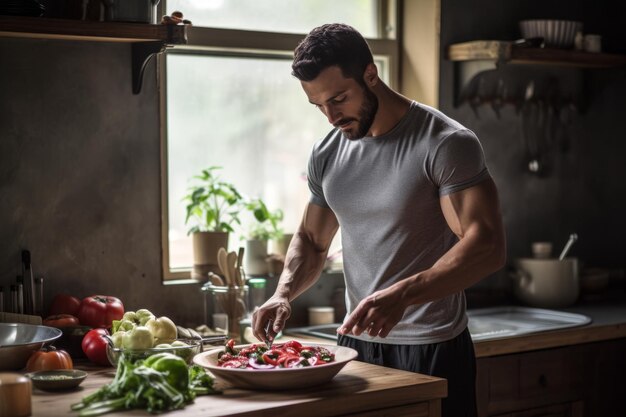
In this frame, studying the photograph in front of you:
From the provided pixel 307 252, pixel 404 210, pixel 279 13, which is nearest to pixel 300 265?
pixel 307 252

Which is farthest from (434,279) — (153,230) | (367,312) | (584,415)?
(584,415)

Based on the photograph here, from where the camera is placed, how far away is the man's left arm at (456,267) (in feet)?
8.08

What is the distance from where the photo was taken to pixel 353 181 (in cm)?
281

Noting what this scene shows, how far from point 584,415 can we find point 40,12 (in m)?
2.35

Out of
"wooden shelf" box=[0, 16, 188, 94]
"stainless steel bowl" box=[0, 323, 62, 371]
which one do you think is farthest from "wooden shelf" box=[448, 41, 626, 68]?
"stainless steel bowl" box=[0, 323, 62, 371]

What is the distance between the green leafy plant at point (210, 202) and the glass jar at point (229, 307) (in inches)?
11.3

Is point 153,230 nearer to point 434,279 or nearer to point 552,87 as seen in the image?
point 434,279

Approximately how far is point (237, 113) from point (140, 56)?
1.83 feet

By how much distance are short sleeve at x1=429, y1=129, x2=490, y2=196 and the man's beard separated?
0.22m

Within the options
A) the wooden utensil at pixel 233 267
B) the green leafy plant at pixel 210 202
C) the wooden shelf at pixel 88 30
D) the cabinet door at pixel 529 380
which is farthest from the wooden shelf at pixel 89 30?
the cabinet door at pixel 529 380

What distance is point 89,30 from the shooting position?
296 cm

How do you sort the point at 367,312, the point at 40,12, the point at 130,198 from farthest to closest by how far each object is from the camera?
→ 1. the point at 130,198
2. the point at 40,12
3. the point at 367,312

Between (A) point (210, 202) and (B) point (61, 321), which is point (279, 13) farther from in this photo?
(B) point (61, 321)

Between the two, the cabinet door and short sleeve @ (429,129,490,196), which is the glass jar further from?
short sleeve @ (429,129,490,196)
